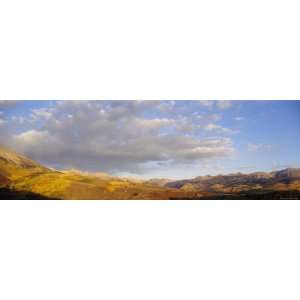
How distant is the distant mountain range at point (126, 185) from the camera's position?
5.57m

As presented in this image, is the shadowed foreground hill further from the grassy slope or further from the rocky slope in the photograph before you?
the rocky slope

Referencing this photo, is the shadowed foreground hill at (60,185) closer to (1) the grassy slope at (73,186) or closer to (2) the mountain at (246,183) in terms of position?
(1) the grassy slope at (73,186)

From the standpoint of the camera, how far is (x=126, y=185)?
5617 millimetres

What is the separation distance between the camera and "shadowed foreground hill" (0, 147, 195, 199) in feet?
18.3

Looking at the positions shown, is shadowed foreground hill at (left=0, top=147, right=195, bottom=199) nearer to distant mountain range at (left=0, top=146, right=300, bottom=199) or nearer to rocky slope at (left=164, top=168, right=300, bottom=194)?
distant mountain range at (left=0, top=146, right=300, bottom=199)

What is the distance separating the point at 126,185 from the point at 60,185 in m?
0.82

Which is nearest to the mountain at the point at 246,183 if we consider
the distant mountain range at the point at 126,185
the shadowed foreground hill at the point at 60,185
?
the distant mountain range at the point at 126,185

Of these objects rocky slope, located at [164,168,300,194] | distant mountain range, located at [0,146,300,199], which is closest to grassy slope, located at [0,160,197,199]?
distant mountain range, located at [0,146,300,199]
